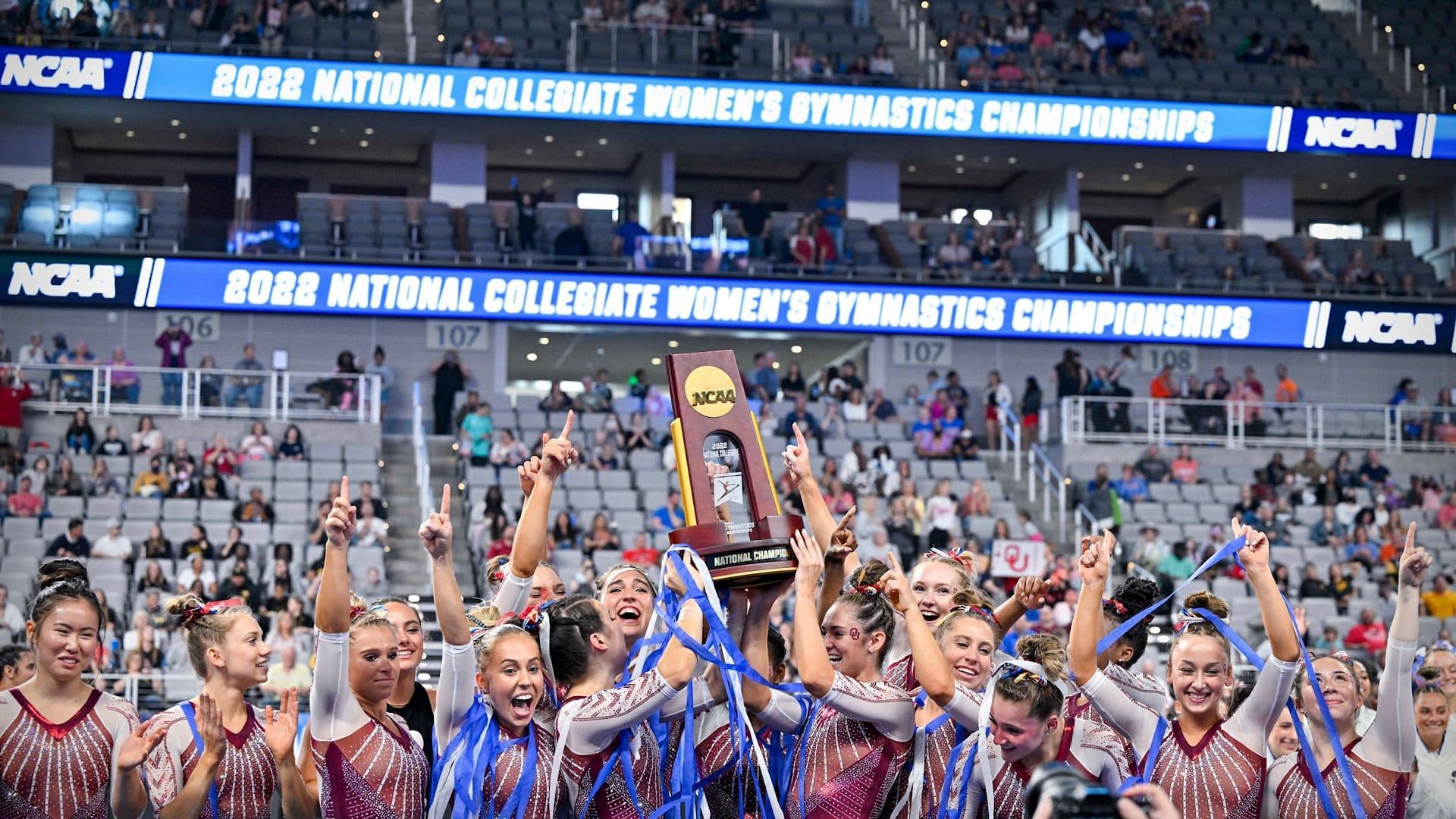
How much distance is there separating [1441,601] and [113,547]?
541 inches

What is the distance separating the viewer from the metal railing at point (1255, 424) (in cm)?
2195

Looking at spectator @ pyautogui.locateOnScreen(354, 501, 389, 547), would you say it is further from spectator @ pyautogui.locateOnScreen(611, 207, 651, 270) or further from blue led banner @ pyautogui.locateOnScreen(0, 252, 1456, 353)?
spectator @ pyautogui.locateOnScreen(611, 207, 651, 270)

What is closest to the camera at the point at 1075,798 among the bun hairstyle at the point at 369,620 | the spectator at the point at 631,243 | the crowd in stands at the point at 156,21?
the bun hairstyle at the point at 369,620

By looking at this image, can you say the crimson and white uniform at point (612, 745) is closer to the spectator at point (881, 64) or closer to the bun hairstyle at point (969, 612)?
the bun hairstyle at point (969, 612)

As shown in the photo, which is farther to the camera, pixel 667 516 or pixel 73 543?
pixel 667 516

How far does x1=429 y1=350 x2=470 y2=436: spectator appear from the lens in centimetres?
2247

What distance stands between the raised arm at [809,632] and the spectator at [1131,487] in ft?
52.1

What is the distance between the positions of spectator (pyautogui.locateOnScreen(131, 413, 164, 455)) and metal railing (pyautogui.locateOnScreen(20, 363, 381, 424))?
3.74 ft

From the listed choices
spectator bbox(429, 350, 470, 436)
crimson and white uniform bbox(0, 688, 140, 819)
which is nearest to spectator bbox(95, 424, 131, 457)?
spectator bbox(429, 350, 470, 436)

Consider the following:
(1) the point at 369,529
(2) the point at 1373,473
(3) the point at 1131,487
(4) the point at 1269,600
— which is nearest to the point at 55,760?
(4) the point at 1269,600

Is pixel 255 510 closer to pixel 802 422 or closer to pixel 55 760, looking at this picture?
pixel 802 422

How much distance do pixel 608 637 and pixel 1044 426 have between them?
17.6m

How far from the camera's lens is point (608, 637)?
17.2 ft

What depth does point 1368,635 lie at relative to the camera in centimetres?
1648
